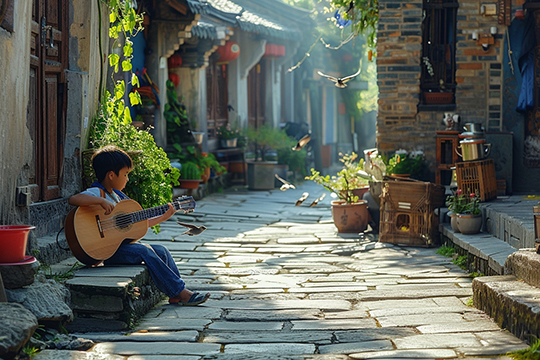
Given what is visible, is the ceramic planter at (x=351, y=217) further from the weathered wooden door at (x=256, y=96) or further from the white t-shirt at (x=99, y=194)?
the weathered wooden door at (x=256, y=96)

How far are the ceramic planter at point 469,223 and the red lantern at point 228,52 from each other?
9.09 meters

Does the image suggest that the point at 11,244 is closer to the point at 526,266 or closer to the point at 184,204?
the point at 184,204

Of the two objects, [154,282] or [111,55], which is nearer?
[154,282]

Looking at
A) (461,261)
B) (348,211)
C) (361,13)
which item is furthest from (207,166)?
(461,261)

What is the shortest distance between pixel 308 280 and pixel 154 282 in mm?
1593

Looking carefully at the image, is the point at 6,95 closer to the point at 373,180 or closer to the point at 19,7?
the point at 19,7

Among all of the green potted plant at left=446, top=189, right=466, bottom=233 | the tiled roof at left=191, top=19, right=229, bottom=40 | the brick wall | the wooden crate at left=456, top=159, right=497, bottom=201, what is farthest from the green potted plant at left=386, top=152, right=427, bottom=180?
the tiled roof at left=191, top=19, right=229, bottom=40

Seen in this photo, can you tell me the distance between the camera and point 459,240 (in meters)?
6.85

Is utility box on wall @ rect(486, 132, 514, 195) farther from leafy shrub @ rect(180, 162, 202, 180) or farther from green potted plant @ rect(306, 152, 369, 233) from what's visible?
leafy shrub @ rect(180, 162, 202, 180)

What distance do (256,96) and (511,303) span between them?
1465 centimetres

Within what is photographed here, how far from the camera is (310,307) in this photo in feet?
16.4

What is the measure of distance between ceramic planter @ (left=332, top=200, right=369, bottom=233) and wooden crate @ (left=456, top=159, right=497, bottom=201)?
4.86 ft

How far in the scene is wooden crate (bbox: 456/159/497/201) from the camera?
7785 mm

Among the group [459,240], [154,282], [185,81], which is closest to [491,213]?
[459,240]
